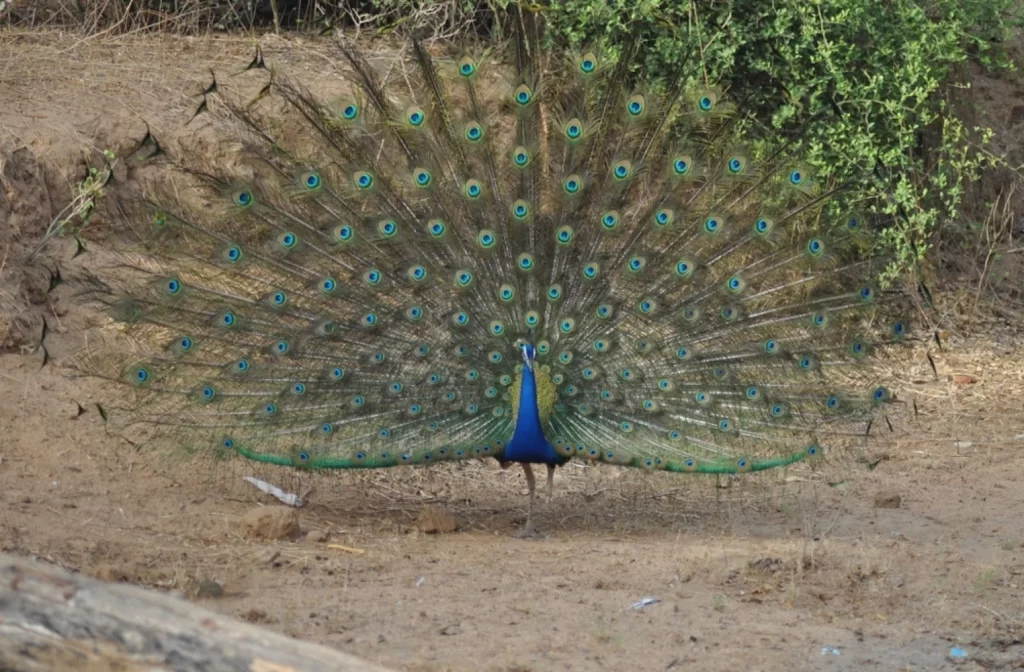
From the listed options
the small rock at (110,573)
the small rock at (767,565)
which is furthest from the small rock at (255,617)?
the small rock at (767,565)

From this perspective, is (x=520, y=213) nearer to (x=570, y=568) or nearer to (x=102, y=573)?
(x=570, y=568)

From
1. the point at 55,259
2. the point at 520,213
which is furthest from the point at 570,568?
the point at 55,259

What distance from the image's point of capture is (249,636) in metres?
3.19

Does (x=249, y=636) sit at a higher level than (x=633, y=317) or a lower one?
lower

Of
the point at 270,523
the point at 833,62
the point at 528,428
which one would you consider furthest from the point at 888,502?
the point at 833,62

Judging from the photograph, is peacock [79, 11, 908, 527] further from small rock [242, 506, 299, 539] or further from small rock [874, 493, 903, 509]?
small rock [874, 493, 903, 509]

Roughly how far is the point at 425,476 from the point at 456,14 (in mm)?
4295

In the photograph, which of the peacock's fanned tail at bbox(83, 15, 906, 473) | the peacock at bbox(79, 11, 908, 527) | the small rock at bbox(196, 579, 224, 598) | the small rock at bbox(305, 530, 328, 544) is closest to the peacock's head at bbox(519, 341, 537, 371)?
Answer: the peacock at bbox(79, 11, 908, 527)

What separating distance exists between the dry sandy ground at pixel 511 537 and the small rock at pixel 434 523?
0.07 meters

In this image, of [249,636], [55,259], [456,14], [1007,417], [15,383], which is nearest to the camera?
[249,636]

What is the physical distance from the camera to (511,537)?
684cm

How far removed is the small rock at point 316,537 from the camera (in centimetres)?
650

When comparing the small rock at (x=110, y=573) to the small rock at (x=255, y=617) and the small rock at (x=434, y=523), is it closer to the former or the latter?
the small rock at (x=255, y=617)

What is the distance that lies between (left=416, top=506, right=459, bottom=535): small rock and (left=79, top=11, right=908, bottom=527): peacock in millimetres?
465
